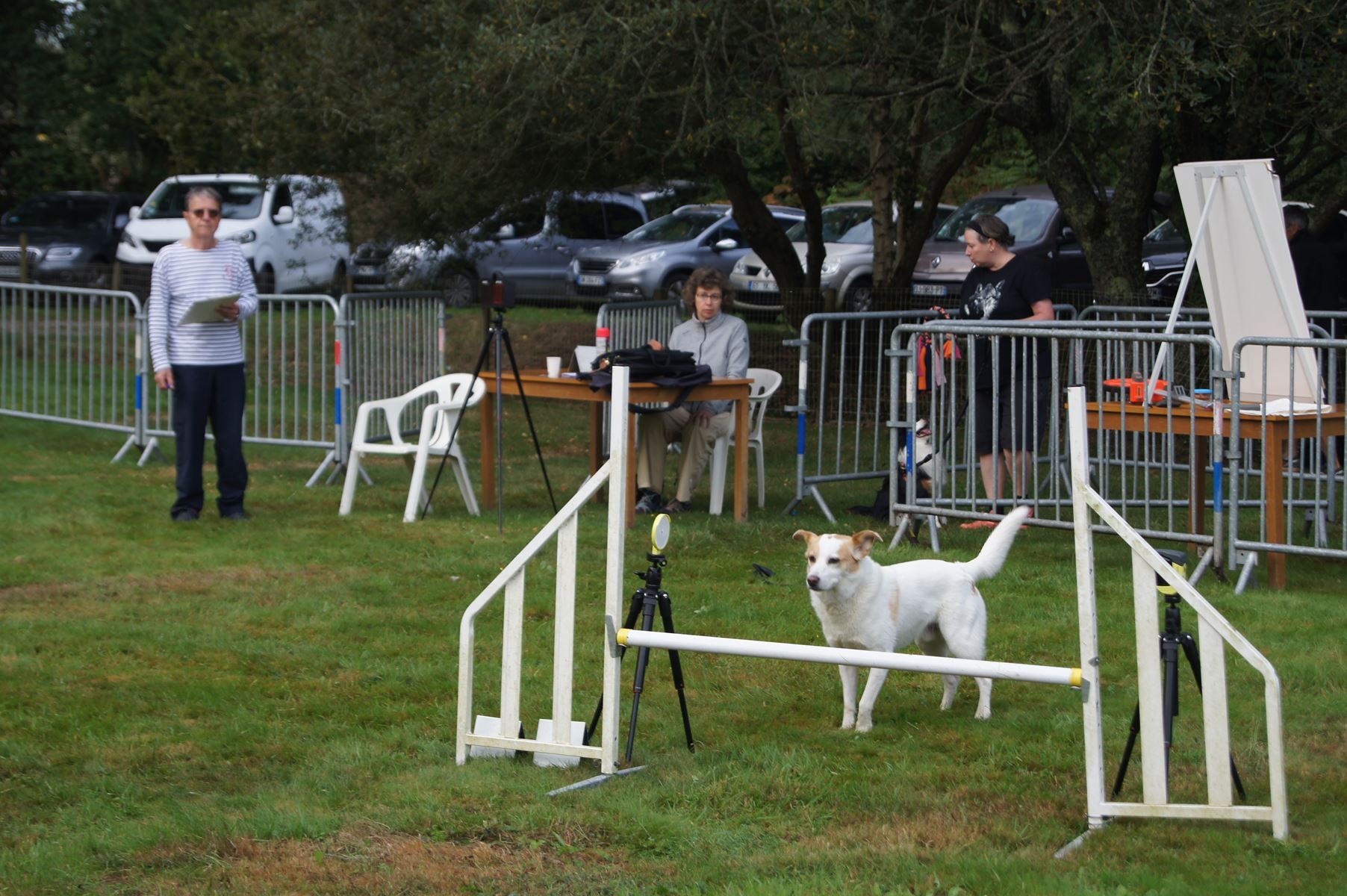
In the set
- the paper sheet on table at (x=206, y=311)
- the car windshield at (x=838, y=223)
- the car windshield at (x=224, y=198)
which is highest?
the car windshield at (x=224, y=198)

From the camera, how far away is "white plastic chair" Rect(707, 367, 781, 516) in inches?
401

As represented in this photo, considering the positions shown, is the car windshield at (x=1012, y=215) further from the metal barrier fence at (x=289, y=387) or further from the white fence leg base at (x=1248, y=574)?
the white fence leg base at (x=1248, y=574)

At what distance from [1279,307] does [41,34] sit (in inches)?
1101

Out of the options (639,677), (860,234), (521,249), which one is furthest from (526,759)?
(521,249)

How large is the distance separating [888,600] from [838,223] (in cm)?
1709

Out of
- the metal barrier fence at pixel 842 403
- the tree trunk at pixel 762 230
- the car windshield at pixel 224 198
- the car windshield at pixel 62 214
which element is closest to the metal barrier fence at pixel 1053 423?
the metal barrier fence at pixel 842 403

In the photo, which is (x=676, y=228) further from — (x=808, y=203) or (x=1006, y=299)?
(x=1006, y=299)

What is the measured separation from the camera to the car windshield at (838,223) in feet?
71.6

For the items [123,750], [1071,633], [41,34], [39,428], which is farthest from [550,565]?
[41,34]

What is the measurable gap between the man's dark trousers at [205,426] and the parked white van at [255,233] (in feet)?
44.7

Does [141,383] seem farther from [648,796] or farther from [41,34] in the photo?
[41,34]

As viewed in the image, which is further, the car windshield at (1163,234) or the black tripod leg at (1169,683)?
the car windshield at (1163,234)

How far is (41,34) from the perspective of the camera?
30.9m

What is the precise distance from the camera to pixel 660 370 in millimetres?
9500
